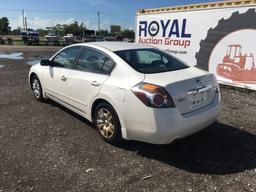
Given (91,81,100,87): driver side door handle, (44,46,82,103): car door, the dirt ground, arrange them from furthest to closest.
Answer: (44,46,82,103): car door < (91,81,100,87): driver side door handle < the dirt ground

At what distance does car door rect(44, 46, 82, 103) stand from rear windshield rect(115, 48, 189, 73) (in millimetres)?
1115

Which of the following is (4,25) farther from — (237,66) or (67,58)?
(67,58)

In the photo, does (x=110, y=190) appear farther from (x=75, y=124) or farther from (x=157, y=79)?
(x=75, y=124)

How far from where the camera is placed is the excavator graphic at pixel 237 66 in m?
7.77

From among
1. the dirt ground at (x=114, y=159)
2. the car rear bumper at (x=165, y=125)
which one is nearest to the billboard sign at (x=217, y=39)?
the dirt ground at (x=114, y=159)

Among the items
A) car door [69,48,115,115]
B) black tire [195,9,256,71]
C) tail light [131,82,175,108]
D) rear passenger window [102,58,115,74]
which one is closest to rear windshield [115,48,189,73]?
rear passenger window [102,58,115,74]

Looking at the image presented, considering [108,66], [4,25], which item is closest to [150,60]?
[108,66]

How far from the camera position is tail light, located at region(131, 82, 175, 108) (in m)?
3.27

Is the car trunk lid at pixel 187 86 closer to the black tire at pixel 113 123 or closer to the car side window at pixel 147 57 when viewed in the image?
the car side window at pixel 147 57

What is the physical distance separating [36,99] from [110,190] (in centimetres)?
419

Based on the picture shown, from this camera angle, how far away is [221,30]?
336 inches

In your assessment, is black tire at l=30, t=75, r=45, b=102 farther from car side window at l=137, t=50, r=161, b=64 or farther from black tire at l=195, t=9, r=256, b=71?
black tire at l=195, t=9, r=256, b=71

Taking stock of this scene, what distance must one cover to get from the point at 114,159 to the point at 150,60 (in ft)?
5.48

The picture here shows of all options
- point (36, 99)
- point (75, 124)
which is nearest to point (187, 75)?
point (75, 124)
